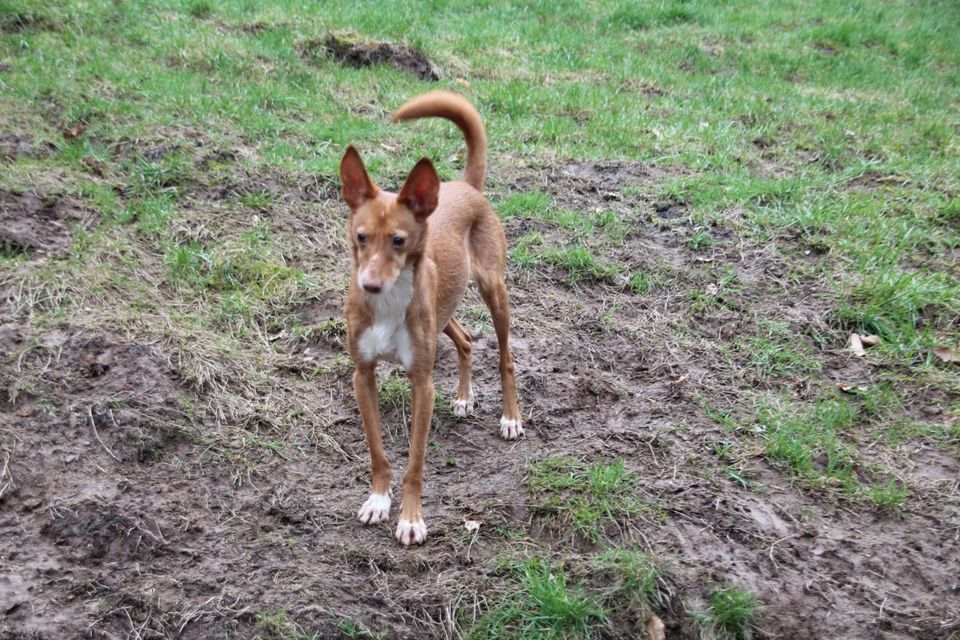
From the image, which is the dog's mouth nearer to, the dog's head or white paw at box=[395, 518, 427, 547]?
the dog's head

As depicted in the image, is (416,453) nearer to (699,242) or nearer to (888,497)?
(888,497)

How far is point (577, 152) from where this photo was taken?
22.9 ft

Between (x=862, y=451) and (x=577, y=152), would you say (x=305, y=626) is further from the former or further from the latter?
(x=577, y=152)

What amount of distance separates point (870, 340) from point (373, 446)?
316 cm

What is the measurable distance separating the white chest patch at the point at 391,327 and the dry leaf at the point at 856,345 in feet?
9.39

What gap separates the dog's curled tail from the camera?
3.61 m

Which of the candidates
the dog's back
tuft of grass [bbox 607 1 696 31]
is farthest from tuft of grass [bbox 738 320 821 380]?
tuft of grass [bbox 607 1 696 31]

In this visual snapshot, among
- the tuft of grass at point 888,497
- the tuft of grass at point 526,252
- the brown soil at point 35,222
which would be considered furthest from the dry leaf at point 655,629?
the brown soil at point 35,222

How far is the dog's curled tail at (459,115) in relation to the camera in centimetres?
361

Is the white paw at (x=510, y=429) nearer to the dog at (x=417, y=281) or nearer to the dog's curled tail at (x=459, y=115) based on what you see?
the dog at (x=417, y=281)

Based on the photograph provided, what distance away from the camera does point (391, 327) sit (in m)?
3.43

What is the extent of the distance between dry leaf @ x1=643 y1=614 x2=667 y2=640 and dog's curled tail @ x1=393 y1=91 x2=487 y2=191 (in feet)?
7.66

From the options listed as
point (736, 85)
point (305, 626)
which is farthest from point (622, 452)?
point (736, 85)

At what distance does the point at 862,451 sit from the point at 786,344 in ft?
3.14
